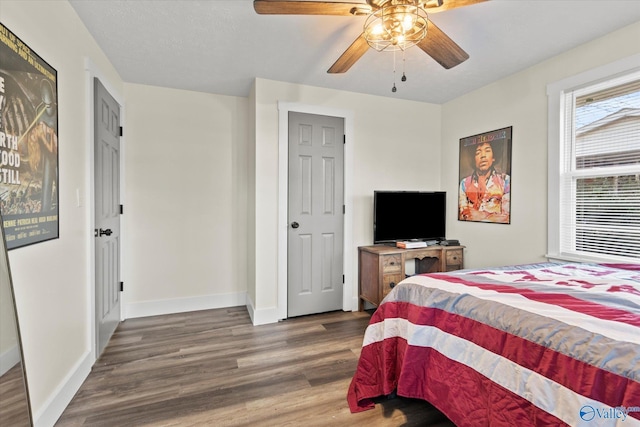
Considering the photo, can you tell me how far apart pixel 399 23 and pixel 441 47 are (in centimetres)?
41

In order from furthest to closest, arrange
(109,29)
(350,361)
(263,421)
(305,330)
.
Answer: (305,330) → (350,361) → (109,29) → (263,421)

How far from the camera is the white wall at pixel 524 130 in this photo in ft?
7.84

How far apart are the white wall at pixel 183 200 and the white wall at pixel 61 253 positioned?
96cm

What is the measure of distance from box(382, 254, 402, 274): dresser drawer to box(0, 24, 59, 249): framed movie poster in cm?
261

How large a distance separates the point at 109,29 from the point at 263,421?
2.79 metres

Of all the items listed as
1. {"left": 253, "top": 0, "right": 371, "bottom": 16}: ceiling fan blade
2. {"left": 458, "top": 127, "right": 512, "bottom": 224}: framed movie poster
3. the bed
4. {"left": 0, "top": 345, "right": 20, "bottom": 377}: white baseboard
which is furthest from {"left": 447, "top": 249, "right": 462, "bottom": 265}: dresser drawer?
{"left": 0, "top": 345, "right": 20, "bottom": 377}: white baseboard

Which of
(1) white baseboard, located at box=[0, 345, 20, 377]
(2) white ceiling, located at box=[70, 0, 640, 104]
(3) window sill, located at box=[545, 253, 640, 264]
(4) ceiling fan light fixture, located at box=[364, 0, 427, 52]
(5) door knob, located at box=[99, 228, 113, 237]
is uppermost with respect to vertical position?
(2) white ceiling, located at box=[70, 0, 640, 104]

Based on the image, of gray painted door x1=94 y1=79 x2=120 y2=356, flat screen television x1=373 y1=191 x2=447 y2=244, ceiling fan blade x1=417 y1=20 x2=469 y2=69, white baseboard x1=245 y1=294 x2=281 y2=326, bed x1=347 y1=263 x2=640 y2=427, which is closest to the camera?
bed x1=347 y1=263 x2=640 y2=427

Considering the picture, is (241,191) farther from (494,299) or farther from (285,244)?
(494,299)

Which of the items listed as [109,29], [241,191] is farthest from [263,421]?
[109,29]

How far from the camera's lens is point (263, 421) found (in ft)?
5.48

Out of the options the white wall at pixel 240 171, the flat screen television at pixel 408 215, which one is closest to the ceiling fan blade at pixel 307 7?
the white wall at pixel 240 171

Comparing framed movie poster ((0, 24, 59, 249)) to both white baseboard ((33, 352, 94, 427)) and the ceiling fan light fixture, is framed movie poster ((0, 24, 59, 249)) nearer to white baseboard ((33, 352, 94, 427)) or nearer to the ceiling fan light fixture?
white baseboard ((33, 352, 94, 427))

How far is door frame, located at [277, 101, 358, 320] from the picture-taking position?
311 centimetres
